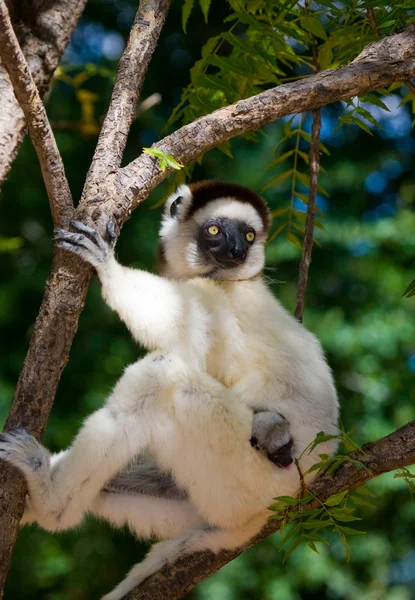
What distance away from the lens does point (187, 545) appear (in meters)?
3.27

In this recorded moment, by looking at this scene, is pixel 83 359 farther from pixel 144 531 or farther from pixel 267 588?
pixel 144 531

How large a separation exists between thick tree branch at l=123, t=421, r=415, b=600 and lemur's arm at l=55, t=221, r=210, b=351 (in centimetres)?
89

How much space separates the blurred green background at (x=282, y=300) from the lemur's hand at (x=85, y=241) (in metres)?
3.23

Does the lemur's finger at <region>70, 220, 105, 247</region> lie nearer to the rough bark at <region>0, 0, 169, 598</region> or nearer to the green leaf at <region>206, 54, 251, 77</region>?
the rough bark at <region>0, 0, 169, 598</region>

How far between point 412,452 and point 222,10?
5479 millimetres

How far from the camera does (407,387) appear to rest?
20.7 ft

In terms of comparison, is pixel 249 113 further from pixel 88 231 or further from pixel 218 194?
pixel 218 194

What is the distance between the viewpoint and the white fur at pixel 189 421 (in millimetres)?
2979

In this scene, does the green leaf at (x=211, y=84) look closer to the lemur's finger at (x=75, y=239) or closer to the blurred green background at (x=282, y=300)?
the lemur's finger at (x=75, y=239)

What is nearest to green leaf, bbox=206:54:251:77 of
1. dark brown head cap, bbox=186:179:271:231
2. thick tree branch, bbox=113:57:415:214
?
thick tree branch, bbox=113:57:415:214

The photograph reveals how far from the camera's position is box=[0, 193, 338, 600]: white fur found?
2.98 metres

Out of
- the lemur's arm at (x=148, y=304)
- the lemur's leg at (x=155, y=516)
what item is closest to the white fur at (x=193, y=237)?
the lemur's arm at (x=148, y=304)

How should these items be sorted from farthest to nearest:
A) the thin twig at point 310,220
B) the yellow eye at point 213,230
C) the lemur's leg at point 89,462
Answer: the yellow eye at point 213,230
the thin twig at point 310,220
the lemur's leg at point 89,462

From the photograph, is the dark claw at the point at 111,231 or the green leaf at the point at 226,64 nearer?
the dark claw at the point at 111,231
